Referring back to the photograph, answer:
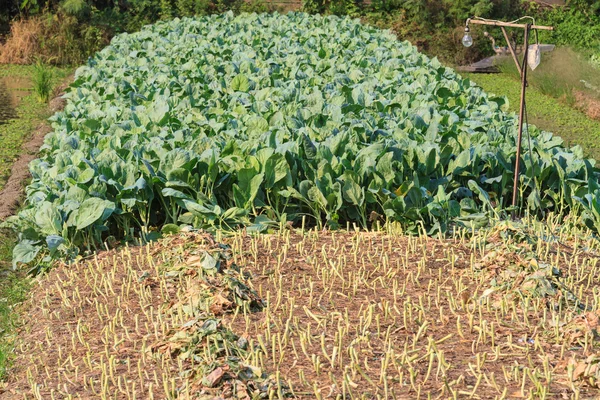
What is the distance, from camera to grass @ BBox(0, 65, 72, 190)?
10289 mm

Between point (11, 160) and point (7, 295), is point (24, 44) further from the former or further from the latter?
point (7, 295)

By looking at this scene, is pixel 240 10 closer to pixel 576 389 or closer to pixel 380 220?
pixel 380 220

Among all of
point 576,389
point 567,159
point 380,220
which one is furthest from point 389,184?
point 576,389

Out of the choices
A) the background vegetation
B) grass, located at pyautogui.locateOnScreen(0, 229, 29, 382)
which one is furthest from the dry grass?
grass, located at pyautogui.locateOnScreen(0, 229, 29, 382)

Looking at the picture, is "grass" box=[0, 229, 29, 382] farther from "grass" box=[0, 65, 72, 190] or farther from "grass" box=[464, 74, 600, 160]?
"grass" box=[464, 74, 600, 160]

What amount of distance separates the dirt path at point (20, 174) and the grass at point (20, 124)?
84 millimetres

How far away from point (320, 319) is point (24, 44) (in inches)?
617

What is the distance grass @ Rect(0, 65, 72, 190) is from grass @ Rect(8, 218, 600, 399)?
14.0 ft

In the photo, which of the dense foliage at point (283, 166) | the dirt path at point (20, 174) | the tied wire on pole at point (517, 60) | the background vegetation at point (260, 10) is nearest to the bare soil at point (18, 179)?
the dirt path at point (20, 174)

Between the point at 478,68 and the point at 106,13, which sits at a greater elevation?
the point at 106,13

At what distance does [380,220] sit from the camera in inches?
260

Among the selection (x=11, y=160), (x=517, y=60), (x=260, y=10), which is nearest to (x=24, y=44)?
(x=260, y=10)

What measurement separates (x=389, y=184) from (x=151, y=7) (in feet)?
54.3

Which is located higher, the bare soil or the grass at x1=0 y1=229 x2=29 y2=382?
the grass at x1=0 y1=229 x2=29 y2=382
